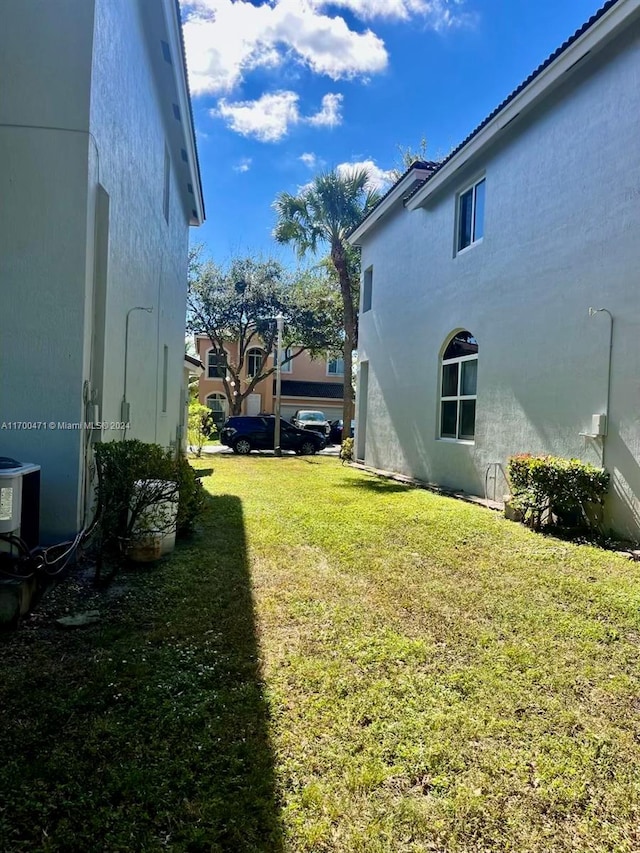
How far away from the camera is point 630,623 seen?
3.95 meters

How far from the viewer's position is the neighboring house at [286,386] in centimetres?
3547

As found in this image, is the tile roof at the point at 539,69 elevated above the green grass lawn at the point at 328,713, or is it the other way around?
the tile roof at the point at 539,69

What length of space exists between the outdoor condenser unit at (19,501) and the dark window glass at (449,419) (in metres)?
8.30

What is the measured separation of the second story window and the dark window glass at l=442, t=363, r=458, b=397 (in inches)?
951

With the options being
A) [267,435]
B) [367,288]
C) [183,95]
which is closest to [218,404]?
[267,435]

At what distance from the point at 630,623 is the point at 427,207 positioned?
33.9 feet

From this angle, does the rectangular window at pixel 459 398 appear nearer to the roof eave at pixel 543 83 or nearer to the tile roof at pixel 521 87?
the roof eave at pixel 543 83

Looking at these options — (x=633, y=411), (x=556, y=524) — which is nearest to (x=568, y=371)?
(x=633, y=411)

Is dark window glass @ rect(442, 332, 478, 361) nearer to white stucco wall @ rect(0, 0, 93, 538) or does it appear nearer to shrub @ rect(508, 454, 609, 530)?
shrub @ rect(508, 454, 609, 530)

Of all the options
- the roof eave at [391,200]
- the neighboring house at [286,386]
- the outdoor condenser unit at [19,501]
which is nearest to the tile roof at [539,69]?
the roof eave at [391,200]

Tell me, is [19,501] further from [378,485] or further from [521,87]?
[521,87]

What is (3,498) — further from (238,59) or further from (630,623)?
(238,59)

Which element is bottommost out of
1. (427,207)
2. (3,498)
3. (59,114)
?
(3,498)

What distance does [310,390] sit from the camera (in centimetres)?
3725
